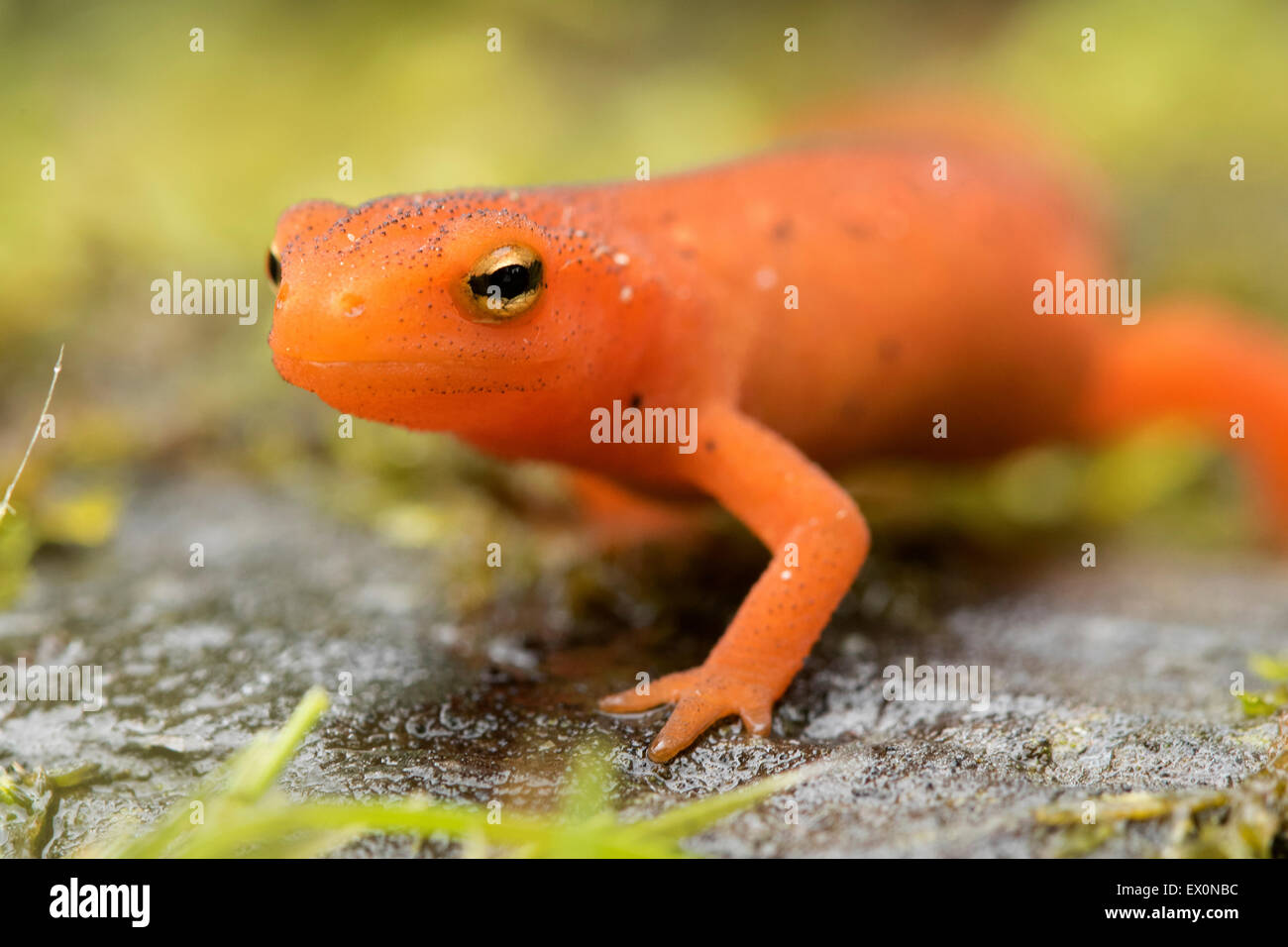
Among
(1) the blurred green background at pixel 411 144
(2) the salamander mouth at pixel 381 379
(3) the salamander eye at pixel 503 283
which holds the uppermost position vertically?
(1) the blurred green background at pixel 411 144

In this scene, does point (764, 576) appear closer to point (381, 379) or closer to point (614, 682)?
point (614, 682)

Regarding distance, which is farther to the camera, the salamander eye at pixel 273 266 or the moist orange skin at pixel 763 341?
the salamander eye at pixel 273 266

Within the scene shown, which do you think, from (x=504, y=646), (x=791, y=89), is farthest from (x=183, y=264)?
(x=791, y=89)

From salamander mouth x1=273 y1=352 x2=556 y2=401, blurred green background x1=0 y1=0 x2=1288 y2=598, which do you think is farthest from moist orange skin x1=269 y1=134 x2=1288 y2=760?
blurred green background x1=0 y1=0 x2=1288 y2=598

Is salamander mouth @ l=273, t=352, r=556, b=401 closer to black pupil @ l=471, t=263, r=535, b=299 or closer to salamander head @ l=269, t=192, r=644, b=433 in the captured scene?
salamander head @ l=269, t=192, r=644, b=433

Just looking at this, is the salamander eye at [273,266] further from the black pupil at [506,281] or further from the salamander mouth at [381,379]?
the black pupil at [506,281]

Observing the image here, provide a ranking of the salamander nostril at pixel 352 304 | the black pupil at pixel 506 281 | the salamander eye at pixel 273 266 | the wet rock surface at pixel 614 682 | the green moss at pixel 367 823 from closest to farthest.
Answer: the green moss at pixel 367 823, the wet rock surface at pixel 614 682, the salamander nostril at pixel 352 304, the black pupil at pixel 506 281, the salamander eye at pixel 273 266

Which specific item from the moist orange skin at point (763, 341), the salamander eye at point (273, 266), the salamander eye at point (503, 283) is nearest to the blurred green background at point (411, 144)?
the moist orange skin at point (763, 341)

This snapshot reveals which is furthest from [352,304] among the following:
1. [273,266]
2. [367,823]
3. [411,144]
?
[411,144]
